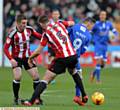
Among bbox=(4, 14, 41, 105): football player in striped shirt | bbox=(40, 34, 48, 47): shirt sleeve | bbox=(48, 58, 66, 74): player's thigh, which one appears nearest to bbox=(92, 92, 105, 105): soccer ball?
bbox=(48, 58, 66, 74): player's thigh

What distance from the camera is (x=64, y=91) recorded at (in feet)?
60.8

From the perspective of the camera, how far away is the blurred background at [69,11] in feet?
97.3

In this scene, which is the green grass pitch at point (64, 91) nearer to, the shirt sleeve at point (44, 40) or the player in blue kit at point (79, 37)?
the player in blue kit at point (79, 37)

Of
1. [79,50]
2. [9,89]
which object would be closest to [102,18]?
[9,89]

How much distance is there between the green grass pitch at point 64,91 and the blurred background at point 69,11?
3.02 m

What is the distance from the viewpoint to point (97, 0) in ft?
108

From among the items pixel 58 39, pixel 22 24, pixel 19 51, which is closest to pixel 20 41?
pixel 19 51

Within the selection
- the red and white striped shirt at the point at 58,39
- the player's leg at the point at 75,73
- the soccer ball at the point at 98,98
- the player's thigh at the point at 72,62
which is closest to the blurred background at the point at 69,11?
the soccer ball at the point at 98,98

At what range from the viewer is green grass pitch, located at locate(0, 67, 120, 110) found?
1457 centimetres

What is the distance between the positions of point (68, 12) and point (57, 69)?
17930mm

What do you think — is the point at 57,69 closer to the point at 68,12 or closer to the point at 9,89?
the point at 9,89

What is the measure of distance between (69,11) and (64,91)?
1383 cm

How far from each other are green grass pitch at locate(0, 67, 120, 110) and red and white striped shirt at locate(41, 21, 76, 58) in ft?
3.83

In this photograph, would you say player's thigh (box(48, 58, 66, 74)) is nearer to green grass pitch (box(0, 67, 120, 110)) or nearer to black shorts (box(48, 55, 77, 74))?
black shorts (box(48, 55, 77, 74))
